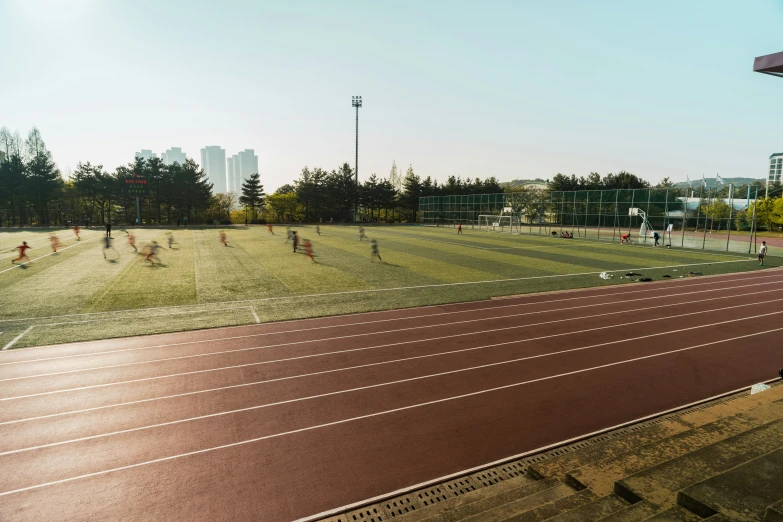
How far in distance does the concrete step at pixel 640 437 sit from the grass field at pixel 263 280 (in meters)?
9.24

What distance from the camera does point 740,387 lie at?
870 centimetres

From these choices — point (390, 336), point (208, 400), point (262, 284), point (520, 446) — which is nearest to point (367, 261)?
point (262, 284)

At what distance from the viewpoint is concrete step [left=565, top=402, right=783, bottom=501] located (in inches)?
200

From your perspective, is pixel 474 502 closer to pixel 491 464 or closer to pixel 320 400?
pixel 491 464

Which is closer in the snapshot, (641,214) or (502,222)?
(641,214)

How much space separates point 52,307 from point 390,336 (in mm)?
11876

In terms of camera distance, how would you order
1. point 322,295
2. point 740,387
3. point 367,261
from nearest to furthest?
point 740,387, point 322,295, point 367,261

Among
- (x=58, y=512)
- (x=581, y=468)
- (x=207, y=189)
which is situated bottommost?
(x=58, y=512)

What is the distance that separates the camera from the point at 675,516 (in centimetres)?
391

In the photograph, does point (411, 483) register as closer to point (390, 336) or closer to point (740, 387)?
point (390, 336)

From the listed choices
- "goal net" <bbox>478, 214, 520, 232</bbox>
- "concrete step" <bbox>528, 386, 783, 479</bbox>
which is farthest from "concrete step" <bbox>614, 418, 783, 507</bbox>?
"goal net" <bbox>478, 214, 520, 232</bbox>

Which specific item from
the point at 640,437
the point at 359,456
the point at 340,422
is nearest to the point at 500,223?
the point at 640,437

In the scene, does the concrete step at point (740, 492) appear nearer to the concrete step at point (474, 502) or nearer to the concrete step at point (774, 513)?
the concrete step at point (774, 513)

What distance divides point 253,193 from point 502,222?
39.7 metres
